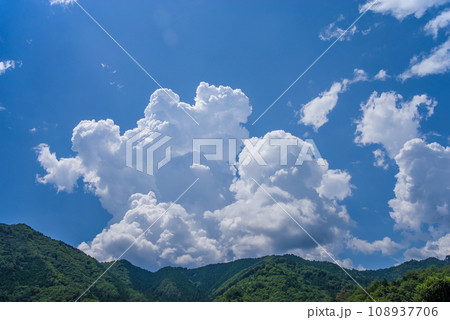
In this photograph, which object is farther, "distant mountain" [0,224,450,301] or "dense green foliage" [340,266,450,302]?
"distant mountain" [0,224,450,301]

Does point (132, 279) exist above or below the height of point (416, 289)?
above

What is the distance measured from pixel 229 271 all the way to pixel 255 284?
44.6 m

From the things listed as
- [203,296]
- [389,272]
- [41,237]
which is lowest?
[203,296]

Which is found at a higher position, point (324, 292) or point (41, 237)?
point (41, 237)

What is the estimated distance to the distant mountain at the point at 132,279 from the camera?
85.4 meters

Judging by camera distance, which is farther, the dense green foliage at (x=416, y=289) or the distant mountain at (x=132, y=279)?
the distant mountain at (x=132, y=279)

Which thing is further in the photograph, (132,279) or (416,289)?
(132,279)

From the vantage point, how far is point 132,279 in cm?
13650

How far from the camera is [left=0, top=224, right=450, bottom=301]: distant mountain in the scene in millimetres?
85375

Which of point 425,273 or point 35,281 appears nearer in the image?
point 425,273

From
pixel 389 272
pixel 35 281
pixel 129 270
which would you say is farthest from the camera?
pixel 129 270

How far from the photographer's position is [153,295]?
4712 inches

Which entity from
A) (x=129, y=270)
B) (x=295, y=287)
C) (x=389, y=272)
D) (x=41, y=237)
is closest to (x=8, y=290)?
(x=41, y=237)

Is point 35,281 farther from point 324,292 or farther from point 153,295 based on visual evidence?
point 324,292
